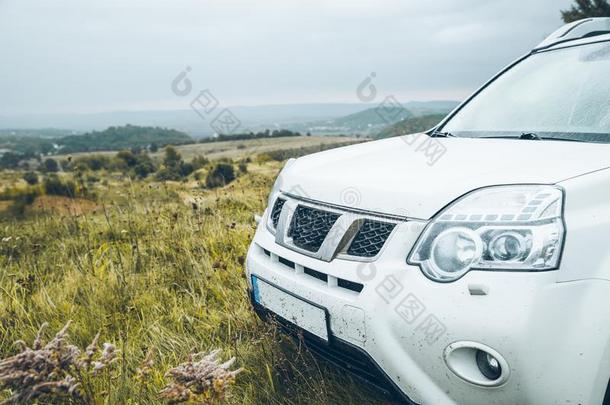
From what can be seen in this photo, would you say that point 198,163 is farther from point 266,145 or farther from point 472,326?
point 472,326

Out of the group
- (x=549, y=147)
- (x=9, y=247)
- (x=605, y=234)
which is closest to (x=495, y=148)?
(x=549, y=147)

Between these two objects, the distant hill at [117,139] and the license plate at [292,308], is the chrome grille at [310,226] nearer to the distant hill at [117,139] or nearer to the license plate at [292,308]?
the license plate at [292,308]

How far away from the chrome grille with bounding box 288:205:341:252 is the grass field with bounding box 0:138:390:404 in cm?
56

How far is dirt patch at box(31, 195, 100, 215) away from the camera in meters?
5.43

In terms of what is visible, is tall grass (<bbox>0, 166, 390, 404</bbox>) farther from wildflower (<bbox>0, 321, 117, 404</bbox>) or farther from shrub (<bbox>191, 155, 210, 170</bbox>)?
shrub (<bbox>191, 155, 210, 170</bbox>)

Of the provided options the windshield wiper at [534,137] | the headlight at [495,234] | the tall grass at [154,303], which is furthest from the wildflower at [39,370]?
the windshield wiper at [534,137]

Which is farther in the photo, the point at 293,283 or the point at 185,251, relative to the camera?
the point at 185,251

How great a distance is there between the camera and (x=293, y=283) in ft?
6.12

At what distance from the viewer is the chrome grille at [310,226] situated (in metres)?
1.86

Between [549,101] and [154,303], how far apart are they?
2608 millimetres

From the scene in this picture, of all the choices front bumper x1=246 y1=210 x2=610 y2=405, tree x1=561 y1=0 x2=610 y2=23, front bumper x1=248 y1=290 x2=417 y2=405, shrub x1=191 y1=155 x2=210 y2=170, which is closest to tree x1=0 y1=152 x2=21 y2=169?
shrub x1=191 y1=155 x2=210 y2=170

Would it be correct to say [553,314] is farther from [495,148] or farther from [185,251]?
[185,251]

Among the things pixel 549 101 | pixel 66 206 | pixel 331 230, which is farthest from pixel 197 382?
pixel 66 206

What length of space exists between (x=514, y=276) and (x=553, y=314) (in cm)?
14
